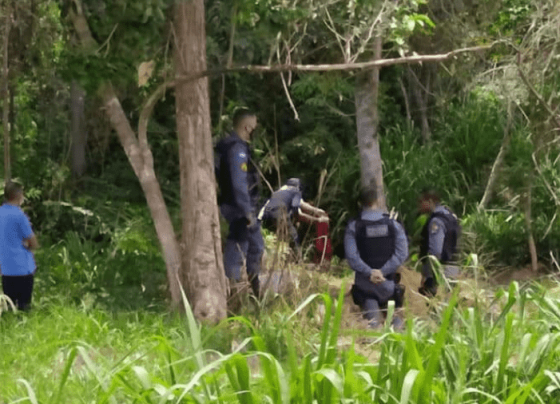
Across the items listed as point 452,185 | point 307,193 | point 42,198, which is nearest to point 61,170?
point 42,198

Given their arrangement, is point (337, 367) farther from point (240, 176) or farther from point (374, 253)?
point (240, 176)

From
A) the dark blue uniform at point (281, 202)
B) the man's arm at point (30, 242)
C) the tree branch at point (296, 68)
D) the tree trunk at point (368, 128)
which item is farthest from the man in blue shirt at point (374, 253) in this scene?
the tree trunk at point (368, 128)

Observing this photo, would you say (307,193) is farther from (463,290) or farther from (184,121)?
(184,121)

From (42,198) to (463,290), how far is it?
6275 mm

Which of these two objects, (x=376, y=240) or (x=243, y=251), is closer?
(x=376, y=240)

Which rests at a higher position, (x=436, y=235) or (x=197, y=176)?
(x=197, y=176)

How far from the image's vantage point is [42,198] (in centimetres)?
1512

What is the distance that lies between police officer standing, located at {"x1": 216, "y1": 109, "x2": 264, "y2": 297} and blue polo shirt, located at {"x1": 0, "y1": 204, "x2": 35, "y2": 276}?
5.58 feet

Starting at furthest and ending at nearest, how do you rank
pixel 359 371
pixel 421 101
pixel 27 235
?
pixel 421 101
pixel 27 235
pixel 359 371

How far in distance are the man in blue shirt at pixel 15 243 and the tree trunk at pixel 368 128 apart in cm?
595

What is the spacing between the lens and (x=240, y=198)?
9641 mm

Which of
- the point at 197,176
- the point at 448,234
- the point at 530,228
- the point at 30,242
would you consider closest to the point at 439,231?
the point at 448,234

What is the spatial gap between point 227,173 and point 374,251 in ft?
5.03

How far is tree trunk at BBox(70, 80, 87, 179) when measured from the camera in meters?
15.6
